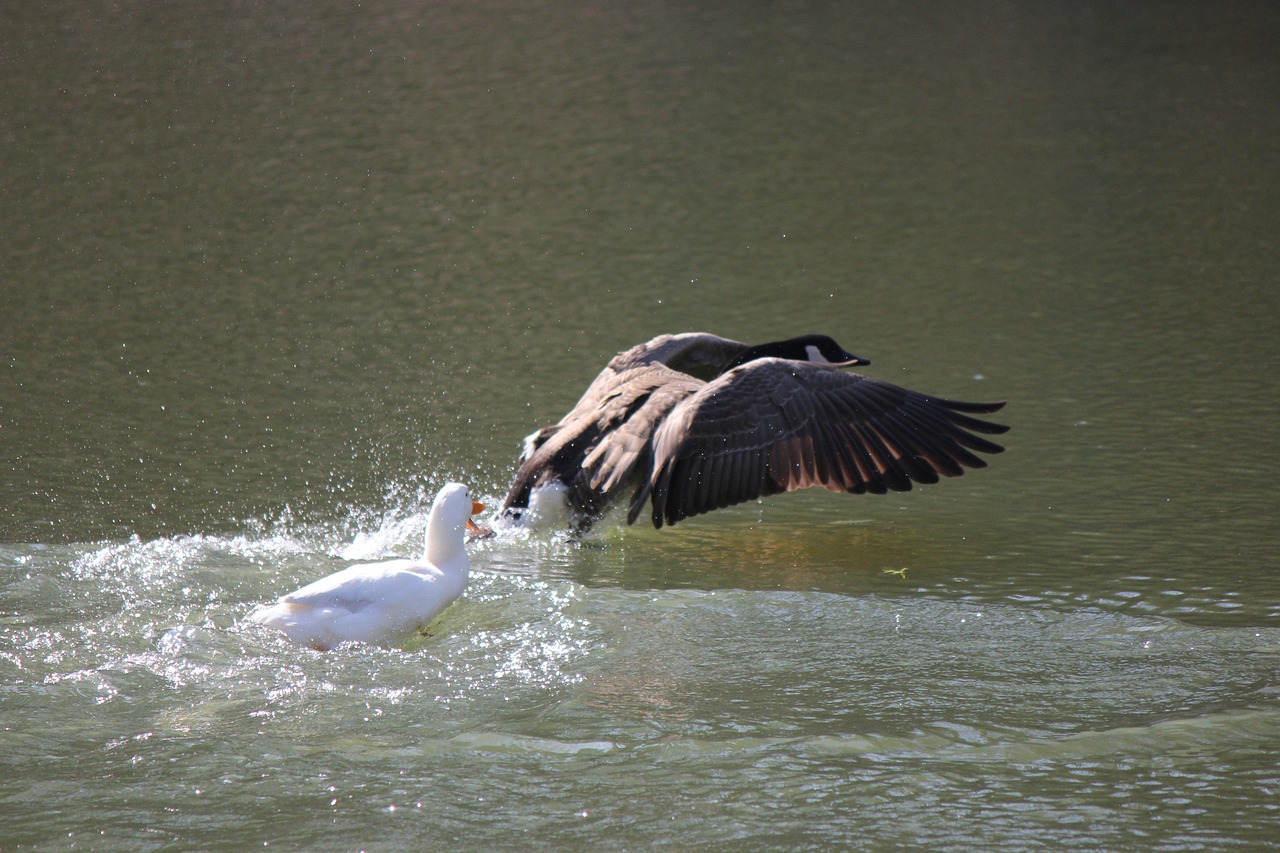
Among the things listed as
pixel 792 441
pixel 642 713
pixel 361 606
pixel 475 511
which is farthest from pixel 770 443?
pixel 361 606

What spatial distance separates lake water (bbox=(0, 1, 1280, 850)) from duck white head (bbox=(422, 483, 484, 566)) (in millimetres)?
324

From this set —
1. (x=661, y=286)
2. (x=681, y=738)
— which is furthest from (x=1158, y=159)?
(x=681, y=738)

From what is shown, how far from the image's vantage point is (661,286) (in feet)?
37.1

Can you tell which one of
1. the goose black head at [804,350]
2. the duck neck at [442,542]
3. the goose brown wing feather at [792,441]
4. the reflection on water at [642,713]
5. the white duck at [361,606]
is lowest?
the reflection on water at [642,713]

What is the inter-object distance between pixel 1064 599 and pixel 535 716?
8.41 ft

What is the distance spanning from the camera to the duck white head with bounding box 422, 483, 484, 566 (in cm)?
582

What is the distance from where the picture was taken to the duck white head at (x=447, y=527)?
19.1 feet

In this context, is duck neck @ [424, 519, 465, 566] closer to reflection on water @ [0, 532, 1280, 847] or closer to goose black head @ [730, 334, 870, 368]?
reflection on water @ [0, 532, 1280, 847]

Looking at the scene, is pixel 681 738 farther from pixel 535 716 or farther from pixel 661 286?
pixel 661 286

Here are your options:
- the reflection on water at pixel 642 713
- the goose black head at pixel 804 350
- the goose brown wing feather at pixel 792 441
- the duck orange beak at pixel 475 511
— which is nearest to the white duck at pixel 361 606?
the reflection on water at pixel 642 713

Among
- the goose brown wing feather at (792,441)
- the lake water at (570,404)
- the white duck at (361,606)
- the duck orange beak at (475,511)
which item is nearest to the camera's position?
the lake water at (570,404)

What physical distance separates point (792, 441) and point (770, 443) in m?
0.11

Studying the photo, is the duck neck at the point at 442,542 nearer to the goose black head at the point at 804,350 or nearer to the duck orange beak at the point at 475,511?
the duck orange beak at the point at 475,511

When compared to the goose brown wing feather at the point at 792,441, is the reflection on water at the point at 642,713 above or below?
Answer: below
